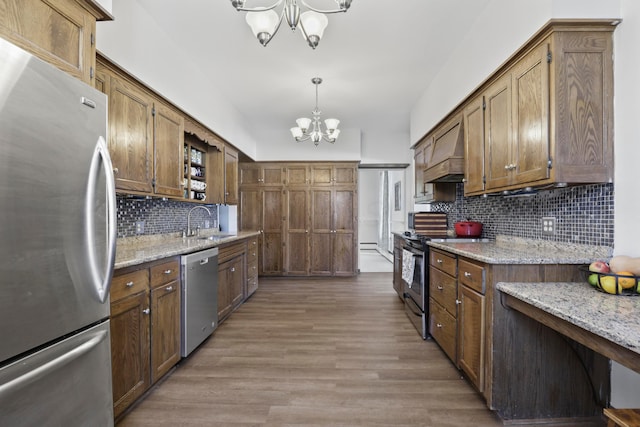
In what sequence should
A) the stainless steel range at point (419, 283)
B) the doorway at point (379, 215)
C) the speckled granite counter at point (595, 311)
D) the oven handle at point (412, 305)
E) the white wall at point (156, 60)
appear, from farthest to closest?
1. the doorway at point (379, 215)
2. the oven handle at point (412, 305)
3. the stainless steel range at point (419, 283)
4. the white wall at point (156, 60)
5. the speckled granite counter at point (595, 311)

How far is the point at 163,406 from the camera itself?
196 centimetres

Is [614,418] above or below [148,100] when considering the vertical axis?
below

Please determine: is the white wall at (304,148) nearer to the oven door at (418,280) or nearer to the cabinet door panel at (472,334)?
the oven door at (418,280)

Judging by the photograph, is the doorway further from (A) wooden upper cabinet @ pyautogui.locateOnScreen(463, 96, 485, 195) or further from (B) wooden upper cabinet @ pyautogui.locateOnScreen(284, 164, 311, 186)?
(A) wooden upper cabinet @ pyautogui.locateOnScreen(463, 96, 485, 195)

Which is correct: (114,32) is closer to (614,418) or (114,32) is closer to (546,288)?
(546,288)

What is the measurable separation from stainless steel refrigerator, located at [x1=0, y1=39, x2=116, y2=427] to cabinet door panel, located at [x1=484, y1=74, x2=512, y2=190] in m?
2.47

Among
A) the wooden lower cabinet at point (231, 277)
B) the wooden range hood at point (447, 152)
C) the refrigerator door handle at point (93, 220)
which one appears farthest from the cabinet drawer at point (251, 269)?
the refrigerator door handle at point (93, 220)

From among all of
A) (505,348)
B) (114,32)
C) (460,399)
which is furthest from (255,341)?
(114,32)

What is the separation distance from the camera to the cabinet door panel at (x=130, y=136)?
7.46ft

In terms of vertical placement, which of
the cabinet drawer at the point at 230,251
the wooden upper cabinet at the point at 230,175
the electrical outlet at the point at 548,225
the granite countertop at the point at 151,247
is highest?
the wooden upper cabinet at the point at 230,175

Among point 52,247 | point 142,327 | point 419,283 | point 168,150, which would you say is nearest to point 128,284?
point 142,327

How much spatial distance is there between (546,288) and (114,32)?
3.12 m

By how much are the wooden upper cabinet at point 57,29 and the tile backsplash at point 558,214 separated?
295 centimetres

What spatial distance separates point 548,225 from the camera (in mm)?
2340
